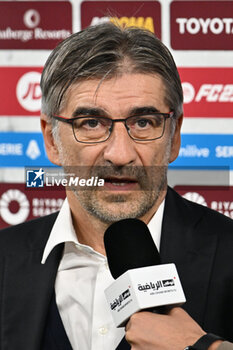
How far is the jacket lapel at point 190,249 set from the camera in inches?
52.6

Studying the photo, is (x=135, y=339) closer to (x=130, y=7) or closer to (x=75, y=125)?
(x=75, y=125)

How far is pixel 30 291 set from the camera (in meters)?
1.44

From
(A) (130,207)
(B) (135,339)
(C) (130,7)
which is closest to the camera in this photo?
(B) (135,339)

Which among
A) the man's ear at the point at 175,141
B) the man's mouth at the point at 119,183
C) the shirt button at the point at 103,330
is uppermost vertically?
the man's ear at the point at 175,141

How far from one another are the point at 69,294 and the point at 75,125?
404mm

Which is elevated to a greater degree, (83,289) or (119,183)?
(119,183)

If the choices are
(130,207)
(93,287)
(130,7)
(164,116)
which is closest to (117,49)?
(164,116)

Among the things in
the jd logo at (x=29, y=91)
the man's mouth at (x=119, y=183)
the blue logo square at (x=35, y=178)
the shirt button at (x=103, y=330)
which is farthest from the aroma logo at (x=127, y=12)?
the shirt button at (x=103, y=330)

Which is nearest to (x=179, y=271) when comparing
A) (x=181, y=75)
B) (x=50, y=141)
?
(x=50, y=141)

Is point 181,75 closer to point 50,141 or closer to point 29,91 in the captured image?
point 29,91

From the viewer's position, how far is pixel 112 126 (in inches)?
53.7

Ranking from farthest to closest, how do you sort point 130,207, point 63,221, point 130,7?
point 130,7 → point 63,221 → point 130,207

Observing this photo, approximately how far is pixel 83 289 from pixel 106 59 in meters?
0.55

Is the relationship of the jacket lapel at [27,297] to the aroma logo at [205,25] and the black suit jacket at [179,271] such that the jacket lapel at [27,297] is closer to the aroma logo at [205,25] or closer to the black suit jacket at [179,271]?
the black suit jacket at [179,271]
